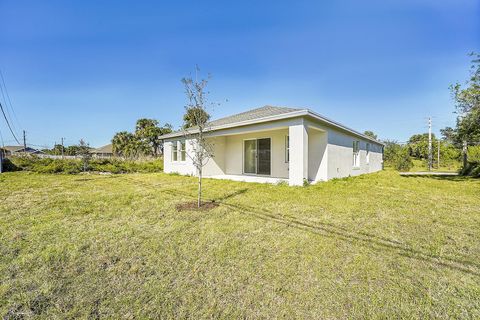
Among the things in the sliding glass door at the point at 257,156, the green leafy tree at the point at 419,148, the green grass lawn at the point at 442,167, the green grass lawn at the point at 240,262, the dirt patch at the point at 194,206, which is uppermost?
the green leafy tree at the point at 419,148

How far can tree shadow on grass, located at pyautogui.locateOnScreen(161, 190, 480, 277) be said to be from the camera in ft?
8.48

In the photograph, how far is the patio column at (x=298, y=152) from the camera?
746 cm

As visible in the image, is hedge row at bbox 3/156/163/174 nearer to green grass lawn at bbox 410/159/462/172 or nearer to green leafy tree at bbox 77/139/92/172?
green leafy tree at bbox 77/139/92/172

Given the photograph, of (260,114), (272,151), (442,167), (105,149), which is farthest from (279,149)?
(105,149)

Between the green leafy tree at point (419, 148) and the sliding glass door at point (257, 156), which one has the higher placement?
the green leafy tree at point (419, 148)

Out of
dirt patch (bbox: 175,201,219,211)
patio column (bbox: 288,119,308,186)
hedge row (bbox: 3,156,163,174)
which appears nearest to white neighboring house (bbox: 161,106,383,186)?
patio column (bbox: 288,119,308,186)

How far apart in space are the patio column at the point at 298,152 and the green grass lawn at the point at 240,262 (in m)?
2.62

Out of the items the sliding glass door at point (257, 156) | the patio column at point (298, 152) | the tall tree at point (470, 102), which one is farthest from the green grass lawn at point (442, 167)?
the patio column at point (298, 152)

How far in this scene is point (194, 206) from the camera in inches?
206

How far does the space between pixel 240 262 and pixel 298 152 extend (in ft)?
18.4

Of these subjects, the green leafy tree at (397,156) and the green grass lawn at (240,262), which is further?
the green leafy tree at (397,156)

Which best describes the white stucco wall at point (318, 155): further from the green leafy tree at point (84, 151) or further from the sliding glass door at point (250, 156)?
the green leafy tree at point (84, 151)

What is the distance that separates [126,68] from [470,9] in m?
15.7

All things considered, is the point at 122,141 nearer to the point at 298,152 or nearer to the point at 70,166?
the point at 70,166
